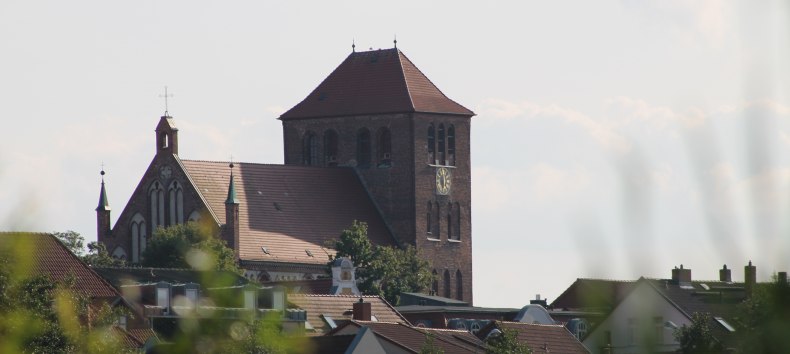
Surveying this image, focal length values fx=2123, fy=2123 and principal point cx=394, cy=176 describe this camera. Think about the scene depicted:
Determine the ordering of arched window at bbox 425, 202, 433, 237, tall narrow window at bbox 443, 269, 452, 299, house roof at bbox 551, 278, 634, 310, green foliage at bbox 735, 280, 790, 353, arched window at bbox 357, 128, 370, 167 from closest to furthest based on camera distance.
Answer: green foliage at bbox 735, 280, 790, 353, house roof at bbox 551, 278, 634, 310, tall narrow window at bbox 443, 269, 452, 299, arched window at bbox 425, 202, 433, 237, arched window at bbox 357, 128, 370, 167

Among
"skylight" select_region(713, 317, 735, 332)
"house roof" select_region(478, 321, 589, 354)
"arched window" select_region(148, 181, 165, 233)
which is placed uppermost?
"arched window" select_region(148, 181, 165, 233)

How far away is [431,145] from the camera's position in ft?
327

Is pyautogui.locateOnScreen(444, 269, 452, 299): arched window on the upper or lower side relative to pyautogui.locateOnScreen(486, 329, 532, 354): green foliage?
upper

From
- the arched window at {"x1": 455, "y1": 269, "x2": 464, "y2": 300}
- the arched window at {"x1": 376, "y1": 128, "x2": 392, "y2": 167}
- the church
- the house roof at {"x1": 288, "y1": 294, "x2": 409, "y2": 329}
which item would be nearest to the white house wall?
the house roof at {"x1": 288, "y1": 294, "x2": 409, "y2": 329}

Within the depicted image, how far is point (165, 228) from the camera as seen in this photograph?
91.2m

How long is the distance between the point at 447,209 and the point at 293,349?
8990cm

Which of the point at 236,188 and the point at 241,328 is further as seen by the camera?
the point at 236,188

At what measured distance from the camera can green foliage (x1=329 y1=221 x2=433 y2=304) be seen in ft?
279

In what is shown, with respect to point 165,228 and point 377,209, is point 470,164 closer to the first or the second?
point 377,209

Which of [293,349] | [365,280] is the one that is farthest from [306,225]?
[293,349]

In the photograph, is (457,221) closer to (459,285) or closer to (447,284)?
(459,285)

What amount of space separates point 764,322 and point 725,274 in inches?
45.0

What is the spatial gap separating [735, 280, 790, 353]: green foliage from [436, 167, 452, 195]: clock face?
9281 cm

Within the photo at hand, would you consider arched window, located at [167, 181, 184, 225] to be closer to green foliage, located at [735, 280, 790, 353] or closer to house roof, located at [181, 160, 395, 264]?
house roof, located at [181, 160, 395, 264]
